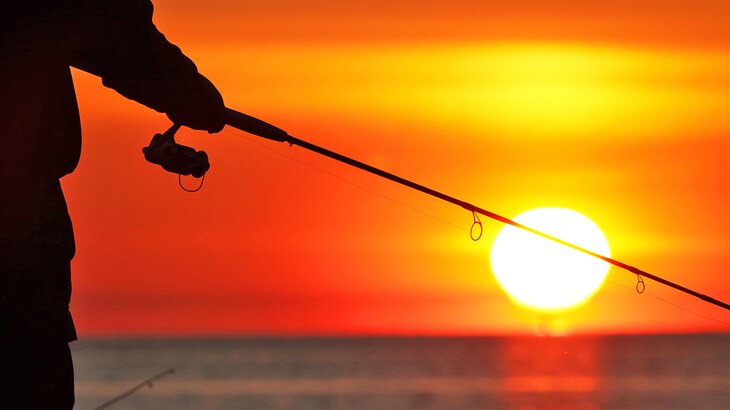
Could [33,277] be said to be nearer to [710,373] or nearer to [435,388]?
[435,388]

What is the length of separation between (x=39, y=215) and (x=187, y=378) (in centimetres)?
5110

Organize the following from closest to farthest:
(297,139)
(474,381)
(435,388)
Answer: (297,139)
(435,388)
(474,381)

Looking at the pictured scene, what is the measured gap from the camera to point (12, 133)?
4754 mm

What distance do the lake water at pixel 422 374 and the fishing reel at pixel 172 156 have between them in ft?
94.1

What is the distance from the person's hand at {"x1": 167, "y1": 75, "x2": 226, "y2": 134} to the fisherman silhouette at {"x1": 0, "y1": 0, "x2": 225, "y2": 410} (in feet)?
2.18

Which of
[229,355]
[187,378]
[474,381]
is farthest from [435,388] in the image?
[229,355]

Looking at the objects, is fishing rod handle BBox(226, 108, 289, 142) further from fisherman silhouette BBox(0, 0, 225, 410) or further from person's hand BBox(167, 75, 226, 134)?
fisherman silhouette BBox(0, 0, 225, 410)

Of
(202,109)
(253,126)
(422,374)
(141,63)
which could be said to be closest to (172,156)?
(253,126)

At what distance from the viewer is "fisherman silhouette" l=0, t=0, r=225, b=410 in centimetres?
472

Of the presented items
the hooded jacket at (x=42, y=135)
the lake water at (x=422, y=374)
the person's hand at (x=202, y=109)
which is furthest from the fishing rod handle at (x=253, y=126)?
the lake water at (x=422, y=374)

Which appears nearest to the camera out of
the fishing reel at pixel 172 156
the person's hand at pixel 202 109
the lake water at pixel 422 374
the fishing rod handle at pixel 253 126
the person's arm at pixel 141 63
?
the person's arm at pixel 141 63

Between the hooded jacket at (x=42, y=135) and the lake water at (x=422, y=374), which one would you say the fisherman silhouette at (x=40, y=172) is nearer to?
the hooded jacket at (x=42, y=135)

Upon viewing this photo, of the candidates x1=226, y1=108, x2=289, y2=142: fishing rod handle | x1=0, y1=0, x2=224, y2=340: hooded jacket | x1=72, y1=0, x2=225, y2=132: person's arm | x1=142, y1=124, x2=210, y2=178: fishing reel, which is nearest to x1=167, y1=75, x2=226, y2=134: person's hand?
x1=72, y1=0, x2=225, y2=132: person's arm

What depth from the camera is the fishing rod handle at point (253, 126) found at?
20.4ft
